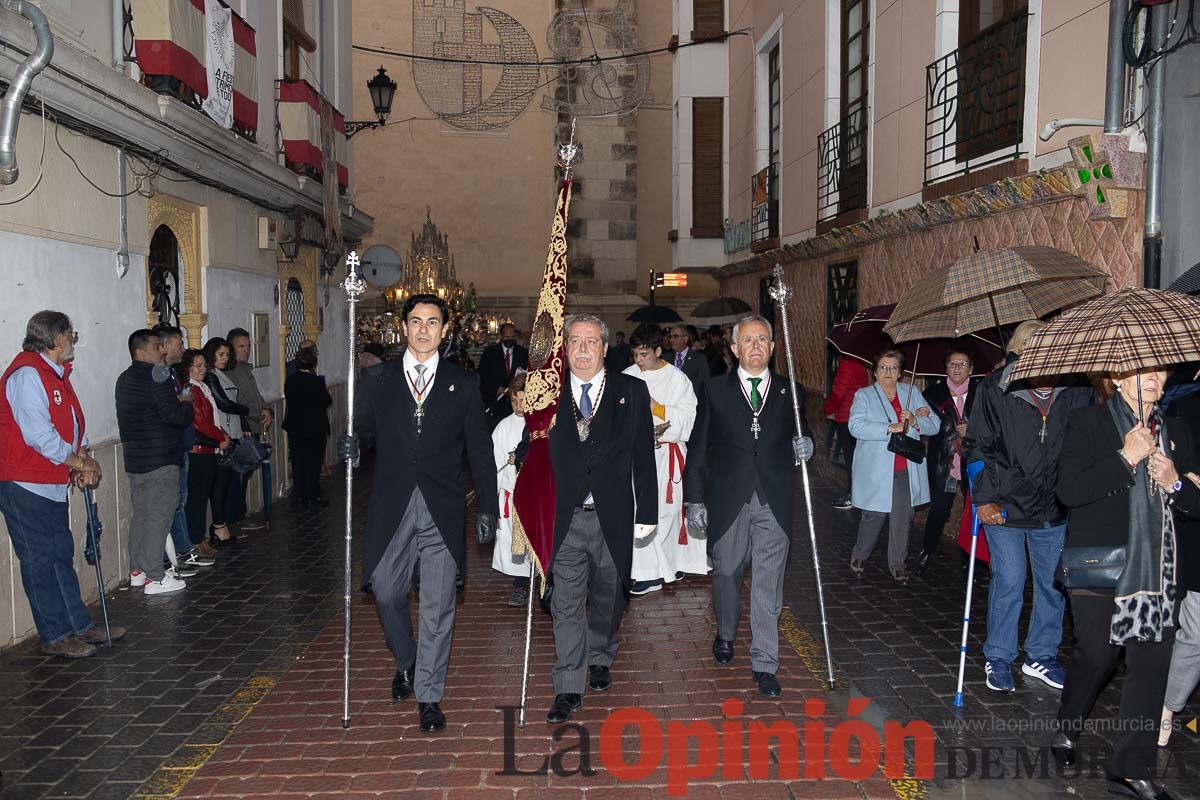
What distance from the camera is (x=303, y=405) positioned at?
11.8 meters

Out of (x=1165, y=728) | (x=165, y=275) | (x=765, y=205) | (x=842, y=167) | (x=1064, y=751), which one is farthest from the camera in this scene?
(x=765, y=205)

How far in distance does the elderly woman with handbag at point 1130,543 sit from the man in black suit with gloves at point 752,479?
1.62 meters

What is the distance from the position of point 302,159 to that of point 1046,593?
35.4 feet

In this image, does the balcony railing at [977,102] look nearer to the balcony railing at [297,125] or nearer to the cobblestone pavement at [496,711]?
the cobblestone pavement at [496,711]

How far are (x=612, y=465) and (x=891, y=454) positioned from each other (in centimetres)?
347

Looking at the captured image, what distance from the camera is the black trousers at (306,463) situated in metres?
12.0

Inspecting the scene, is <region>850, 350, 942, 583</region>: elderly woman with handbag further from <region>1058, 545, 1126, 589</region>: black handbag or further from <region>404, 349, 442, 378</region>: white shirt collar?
<region>404, 349, 442, 378</region>: white shirt collar

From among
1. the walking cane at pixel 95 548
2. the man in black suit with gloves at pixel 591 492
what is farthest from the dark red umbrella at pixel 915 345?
the walking cane at pixel 95 548

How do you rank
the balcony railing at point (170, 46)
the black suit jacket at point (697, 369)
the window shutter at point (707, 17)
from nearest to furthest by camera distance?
the balcony railing at point (170, 46)
the black suit jacket at point (697, 369)
the window shutter at point (707, 17)

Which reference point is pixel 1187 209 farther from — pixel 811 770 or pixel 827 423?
pixel 827 423

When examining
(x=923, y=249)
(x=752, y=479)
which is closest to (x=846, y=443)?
(x=923, y=249)

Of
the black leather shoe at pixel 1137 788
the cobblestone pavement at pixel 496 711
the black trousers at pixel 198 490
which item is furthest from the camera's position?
the black trousers at pixel 198 490

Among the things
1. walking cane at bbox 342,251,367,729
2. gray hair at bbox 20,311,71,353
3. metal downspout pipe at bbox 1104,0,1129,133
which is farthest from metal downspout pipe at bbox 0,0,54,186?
metal downspout pipe at bbox 1104,0,1129,133

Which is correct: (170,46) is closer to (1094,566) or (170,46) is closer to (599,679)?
(599,679)
